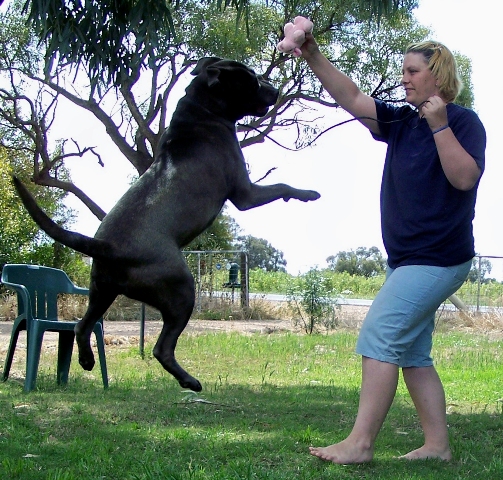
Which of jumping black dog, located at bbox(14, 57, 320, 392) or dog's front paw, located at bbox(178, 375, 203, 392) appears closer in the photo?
jumping black dog, located at bbox(14, 57, 320, 392)

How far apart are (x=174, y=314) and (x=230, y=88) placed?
2.82ft

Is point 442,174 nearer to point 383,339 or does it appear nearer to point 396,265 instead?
point 396,265

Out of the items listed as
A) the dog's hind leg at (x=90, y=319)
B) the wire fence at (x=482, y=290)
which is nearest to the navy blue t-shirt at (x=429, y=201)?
the dog's hind leg at (x=90, y=319)

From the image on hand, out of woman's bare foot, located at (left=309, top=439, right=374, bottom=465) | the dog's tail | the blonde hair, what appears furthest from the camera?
woman's bare foot, located at (left=309, top=439, right=374, bottom=465)

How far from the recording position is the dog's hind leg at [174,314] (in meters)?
2.57

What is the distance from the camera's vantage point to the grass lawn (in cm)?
360

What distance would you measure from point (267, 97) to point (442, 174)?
3.40 ft

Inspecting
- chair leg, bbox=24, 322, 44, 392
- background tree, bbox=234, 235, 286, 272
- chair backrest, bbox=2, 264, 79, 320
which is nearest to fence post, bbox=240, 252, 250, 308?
background tree, bbox=234, 235, 286, 272

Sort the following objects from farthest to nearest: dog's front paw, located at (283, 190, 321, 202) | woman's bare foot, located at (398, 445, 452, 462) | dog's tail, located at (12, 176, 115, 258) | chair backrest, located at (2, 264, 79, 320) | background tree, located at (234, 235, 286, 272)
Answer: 1. background tree, located at (234, 235, 286, 272)
2. chair backrest, located at (2, 264, 79, 320)
3. woman's bare foot, located at (398, 445, 452, 462)
4. dog's front paw, located at (283, 190, 321, 202)
5. dog's tail, located at (12, 176, 115, 258)

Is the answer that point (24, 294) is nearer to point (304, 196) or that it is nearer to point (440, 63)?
point (304, 196)

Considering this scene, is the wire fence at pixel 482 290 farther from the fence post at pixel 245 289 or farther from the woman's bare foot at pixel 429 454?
the woman's bare foot at pixel 429 454

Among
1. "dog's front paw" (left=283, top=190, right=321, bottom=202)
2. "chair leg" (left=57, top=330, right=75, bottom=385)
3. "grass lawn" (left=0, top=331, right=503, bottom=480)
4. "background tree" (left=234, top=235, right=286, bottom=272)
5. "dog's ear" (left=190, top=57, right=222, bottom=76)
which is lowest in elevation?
"grass lawn" (left=0, top=331, right=503, bottom=480)

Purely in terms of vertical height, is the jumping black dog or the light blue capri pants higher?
the jumping black dog

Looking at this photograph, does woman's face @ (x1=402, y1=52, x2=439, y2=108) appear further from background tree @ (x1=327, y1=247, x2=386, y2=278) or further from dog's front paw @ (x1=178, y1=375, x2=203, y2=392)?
background tree @ (x1=327, y1=247, x2=386, y2=278)
